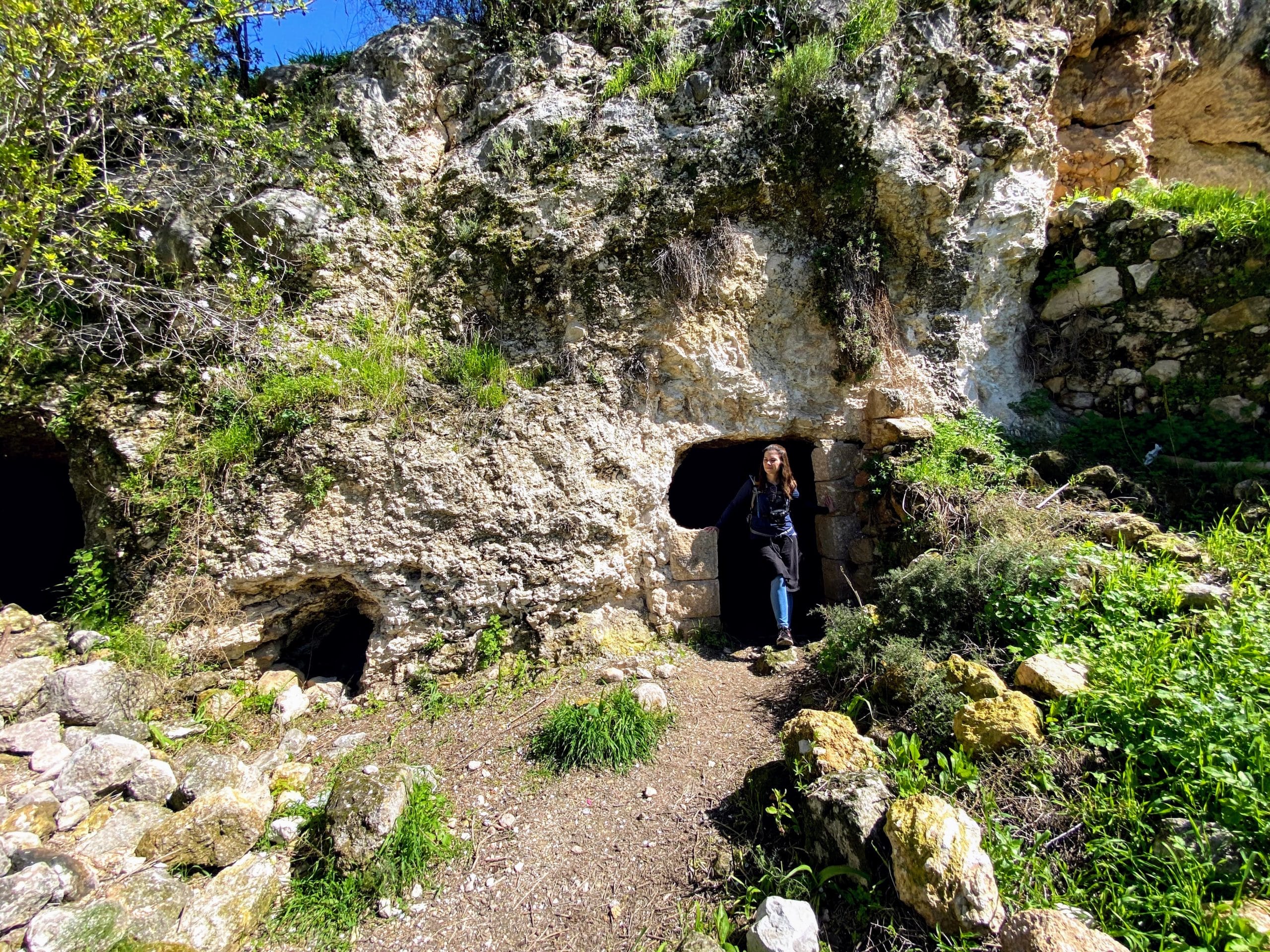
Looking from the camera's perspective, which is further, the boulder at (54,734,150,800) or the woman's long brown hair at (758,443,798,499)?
the woman's long brown hair at (758,443,798,499)

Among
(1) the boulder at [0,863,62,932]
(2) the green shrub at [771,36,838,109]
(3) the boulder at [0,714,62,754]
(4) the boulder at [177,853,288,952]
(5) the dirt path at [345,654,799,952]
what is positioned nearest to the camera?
(1) the boulder at [0,863,62,932]

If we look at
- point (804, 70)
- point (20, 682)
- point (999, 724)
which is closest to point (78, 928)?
point (20, 682)

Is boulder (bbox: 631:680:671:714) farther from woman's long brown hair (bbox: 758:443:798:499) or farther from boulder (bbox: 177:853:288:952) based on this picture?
boulder (bbox: 177:853:288:952)

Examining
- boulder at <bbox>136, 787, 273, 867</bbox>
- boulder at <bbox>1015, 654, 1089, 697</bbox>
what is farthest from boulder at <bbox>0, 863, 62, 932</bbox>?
boulder at <bbox>1015, 654, 1089, 697</bbox>

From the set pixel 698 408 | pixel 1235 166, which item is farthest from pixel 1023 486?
pixel 1235 166

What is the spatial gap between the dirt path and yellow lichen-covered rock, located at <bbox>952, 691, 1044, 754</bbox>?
3.66ft

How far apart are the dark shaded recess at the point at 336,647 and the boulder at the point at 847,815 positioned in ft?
10.7

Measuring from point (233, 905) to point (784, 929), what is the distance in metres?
2.34

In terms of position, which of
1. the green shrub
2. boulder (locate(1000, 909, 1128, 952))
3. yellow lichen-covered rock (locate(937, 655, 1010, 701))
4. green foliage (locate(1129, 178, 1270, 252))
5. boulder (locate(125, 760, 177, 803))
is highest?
the green shrub

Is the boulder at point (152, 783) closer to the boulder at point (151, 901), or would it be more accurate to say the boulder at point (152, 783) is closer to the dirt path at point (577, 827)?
the boulder at point (151, 901)

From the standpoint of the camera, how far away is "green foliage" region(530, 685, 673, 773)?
333 centimetres

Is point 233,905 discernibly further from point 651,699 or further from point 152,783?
point 651,699

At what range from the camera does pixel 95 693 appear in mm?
3346

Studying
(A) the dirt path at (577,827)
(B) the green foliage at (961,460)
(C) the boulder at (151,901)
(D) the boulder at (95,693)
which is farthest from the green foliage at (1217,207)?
(D) the boulder at (95,693)
